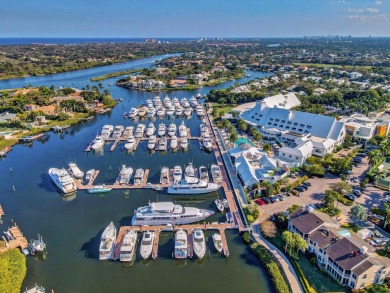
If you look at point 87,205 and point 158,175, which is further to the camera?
point 158,175

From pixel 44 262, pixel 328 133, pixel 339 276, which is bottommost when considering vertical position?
pixel 44 262

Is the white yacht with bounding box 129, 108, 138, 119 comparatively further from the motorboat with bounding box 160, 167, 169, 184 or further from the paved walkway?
the paved walkway

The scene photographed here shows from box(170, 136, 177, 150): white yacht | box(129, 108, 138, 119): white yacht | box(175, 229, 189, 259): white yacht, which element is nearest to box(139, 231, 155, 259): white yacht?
box(175, 229, 189, 259): white yacht

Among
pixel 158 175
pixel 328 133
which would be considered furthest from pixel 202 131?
pixel 328 133

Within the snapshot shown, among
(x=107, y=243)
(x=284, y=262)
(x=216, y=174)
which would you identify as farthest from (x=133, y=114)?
(x=284, y=262)

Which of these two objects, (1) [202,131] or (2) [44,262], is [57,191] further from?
(1) [202,131]

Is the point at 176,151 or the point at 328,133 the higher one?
the point at 328,133
